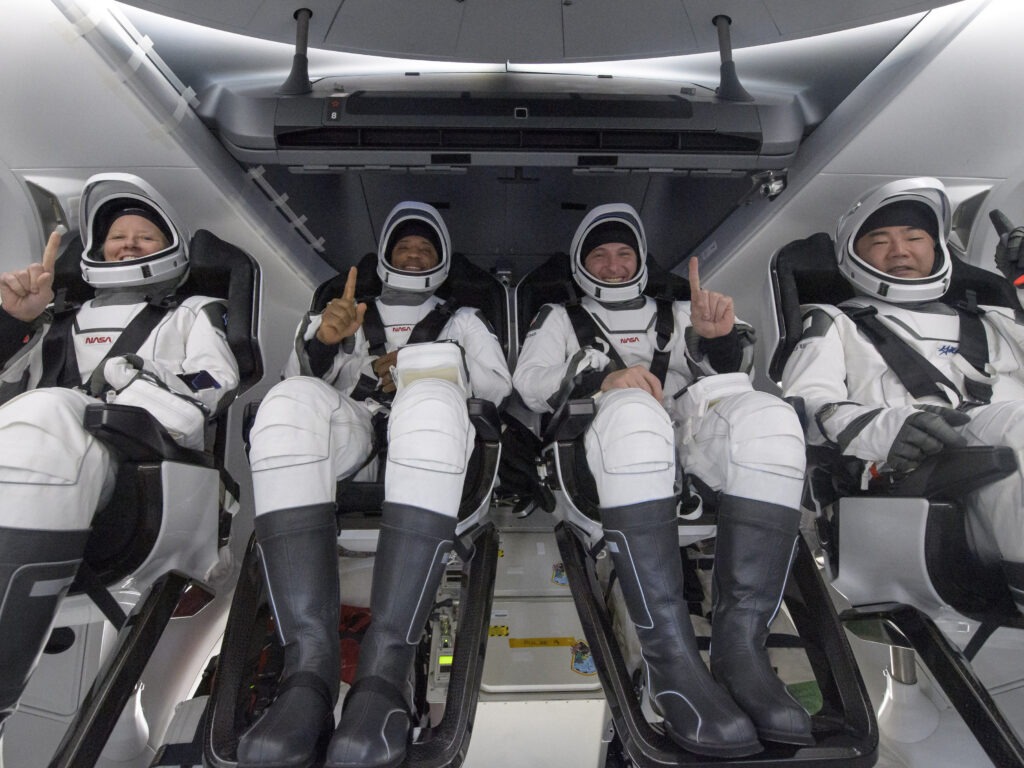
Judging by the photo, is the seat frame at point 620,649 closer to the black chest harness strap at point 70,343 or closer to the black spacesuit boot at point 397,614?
the black spacesuit boot at point 397,614

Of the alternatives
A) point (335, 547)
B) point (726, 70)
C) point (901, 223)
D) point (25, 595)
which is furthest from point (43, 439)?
point (901, 223)

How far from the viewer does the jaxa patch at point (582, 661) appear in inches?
72.7

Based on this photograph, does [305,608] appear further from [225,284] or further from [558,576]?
[225,284]

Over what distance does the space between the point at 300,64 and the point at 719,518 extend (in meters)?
1.79

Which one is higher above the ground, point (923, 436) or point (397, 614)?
point (923, 436)

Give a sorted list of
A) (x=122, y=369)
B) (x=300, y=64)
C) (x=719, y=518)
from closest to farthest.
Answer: (x=719, y=518) → (x=122, y=369) → (x=300, y=64)

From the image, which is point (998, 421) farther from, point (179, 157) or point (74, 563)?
point (179, 157)

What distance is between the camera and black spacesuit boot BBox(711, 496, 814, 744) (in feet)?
4.58

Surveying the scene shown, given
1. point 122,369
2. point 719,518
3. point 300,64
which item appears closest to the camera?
point 719,518

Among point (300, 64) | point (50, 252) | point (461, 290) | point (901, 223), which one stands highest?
point (300, 64)

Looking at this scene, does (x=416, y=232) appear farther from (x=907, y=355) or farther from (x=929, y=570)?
Answer: (x=929, y=570)

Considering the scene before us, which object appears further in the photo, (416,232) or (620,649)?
(416,232)

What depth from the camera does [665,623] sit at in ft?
4.70

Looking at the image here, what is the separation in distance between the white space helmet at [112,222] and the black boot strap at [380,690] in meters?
1.37
